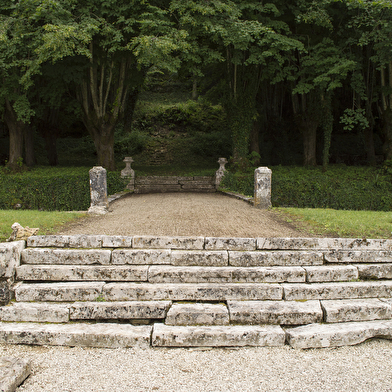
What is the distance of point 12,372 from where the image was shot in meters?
3.40

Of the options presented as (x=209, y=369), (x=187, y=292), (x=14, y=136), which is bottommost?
(x=209, y=369)

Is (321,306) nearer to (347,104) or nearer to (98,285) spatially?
(98,285)

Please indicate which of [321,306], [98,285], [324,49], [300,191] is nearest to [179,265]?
[98,285]

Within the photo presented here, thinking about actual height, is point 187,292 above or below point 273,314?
above

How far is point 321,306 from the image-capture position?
15.6ft

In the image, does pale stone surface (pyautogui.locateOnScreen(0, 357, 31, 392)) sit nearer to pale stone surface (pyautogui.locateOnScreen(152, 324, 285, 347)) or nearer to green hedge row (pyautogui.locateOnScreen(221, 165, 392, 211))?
pale stone surface (pyautogui.locateOnScreen(152, 324, 285, 347))

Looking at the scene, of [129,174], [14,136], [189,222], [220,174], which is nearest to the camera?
[189,222]

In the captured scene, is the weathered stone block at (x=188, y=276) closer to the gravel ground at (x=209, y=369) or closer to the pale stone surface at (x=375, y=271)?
the gravel ground at (x=209, y=369)

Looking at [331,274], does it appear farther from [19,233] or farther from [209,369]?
[19,233]

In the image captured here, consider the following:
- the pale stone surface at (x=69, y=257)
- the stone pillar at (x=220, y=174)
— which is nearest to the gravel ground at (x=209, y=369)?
the pale stone surface at (x=69, y=257)

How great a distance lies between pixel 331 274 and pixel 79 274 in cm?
390

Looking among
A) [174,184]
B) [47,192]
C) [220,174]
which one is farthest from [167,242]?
[174,184]

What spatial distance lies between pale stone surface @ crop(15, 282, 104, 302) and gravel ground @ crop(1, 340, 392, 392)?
2.67 feet

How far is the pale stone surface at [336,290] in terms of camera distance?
197 inches
